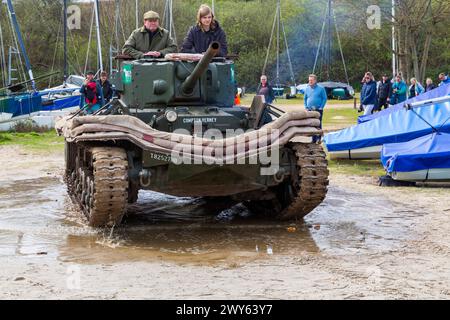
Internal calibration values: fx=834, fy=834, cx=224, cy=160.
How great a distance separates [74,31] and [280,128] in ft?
123

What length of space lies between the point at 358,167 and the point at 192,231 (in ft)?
20.2

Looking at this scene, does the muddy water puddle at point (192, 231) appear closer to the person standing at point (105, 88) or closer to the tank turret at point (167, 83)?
the tank turret at point (167, 83)

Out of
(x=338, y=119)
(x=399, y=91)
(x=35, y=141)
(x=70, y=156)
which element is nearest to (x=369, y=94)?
(x=399, y=91)

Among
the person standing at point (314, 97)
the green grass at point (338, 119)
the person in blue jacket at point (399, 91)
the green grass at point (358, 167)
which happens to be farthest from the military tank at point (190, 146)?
the person in blue jacket at point (399, 91)

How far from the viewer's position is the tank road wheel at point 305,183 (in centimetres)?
893

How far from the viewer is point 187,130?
948 centimetres

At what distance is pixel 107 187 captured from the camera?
8.28 m

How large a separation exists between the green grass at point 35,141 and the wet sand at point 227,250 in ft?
23.2

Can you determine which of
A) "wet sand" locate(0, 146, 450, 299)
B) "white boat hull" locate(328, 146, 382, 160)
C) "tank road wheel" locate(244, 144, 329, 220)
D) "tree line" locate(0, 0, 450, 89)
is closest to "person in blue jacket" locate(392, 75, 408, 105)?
"tree line" locate(0, 0, 450, 89)

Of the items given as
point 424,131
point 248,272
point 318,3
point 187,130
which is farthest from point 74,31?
point 248,272

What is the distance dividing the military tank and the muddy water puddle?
32cm

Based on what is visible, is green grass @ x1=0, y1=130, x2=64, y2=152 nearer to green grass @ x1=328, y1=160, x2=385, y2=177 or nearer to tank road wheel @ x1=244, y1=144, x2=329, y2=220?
green grass @ x1=328, y1=160, x2=385, y2=177

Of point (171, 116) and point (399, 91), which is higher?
point (171, 116)

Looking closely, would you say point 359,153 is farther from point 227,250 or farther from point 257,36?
point 257,36
